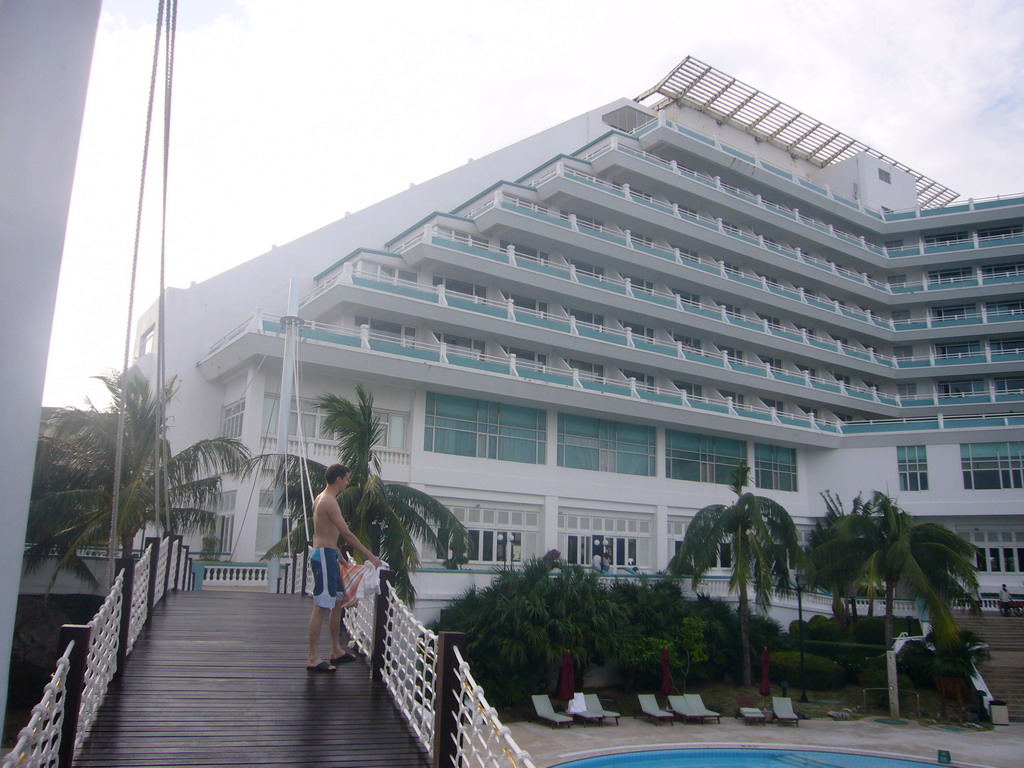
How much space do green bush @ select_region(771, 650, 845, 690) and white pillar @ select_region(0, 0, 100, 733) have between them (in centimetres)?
2590

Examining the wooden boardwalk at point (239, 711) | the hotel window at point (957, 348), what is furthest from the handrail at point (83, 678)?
the hotel window at point (957, 348)

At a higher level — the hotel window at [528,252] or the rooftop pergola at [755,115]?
the rooftop pergola at [755,115]

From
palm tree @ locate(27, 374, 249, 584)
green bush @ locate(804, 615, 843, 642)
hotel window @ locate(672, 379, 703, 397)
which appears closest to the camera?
palm tree @ locate(27, 374, 249, 584)

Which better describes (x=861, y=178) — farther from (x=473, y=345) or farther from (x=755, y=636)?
(x=755, y=636)

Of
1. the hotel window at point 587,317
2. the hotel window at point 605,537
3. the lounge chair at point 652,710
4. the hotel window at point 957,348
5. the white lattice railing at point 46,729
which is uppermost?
the hotel window at point 957,348

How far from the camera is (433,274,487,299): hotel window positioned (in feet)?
113

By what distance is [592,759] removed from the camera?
1736cm

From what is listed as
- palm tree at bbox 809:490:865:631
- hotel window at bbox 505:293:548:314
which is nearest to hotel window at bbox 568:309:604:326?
hotel window at bbox 505:293:548:314

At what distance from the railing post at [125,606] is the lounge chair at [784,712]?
18.7m

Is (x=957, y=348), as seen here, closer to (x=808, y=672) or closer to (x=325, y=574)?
(x=808, y=672)

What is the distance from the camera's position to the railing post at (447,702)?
6322mm

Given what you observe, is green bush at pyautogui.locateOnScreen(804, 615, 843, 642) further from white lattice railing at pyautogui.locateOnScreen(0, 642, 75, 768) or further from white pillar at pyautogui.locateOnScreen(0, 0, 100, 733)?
Result: white pillar at pyautogui.locateOnScreen(0, 0, 100, 733)

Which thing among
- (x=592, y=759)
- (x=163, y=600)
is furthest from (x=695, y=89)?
(x=163, y=600)

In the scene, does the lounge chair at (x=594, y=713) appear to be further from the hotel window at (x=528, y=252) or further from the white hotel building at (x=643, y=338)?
the hotel window at (x=528, y=252)
